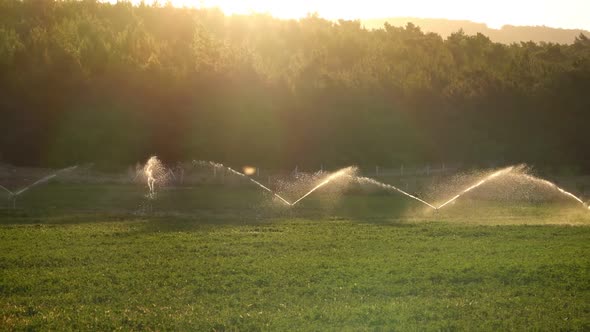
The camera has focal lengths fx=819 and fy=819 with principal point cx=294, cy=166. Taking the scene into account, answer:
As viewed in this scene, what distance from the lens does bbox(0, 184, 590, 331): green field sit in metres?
16.6

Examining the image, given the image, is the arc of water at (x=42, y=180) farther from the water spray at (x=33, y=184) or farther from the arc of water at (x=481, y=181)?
the arc of water at (x=481, y=181)

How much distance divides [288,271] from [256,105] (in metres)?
43.1

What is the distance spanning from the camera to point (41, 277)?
20.4m

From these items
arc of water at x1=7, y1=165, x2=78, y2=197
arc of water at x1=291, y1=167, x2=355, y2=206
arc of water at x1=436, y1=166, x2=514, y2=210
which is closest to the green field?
arc of water at x1=436, y1=166, x2=514, y2=210

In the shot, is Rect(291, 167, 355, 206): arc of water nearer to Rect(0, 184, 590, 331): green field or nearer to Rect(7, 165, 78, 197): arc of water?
Rect(0, 184, 590, 331): green field

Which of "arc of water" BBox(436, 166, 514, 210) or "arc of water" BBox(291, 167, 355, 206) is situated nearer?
"arc of water" BBox(436, 166, 514, 210)

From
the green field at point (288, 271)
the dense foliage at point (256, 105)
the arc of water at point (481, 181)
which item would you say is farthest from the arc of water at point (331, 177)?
the green field at point (288, 271)

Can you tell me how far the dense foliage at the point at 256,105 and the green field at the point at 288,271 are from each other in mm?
21317

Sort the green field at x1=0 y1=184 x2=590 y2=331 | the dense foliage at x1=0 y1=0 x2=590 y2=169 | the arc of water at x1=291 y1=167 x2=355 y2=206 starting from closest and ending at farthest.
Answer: the green field at x1=0 y1=184 x2=590 y2=331, the arc of water at x1=291 y1=167 x2=355 y2=206, the dense foliage at x1=0 y1=0 x2=590 y2=169

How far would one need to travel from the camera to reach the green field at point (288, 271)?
16.6 m

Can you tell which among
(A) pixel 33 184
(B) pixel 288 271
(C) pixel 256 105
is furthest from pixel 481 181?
(B) pixel 288 271

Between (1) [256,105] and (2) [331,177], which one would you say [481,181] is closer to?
(2) [331,177]

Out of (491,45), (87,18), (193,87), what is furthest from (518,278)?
(491,45)

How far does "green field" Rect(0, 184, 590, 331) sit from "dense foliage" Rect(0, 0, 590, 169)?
2132cm
